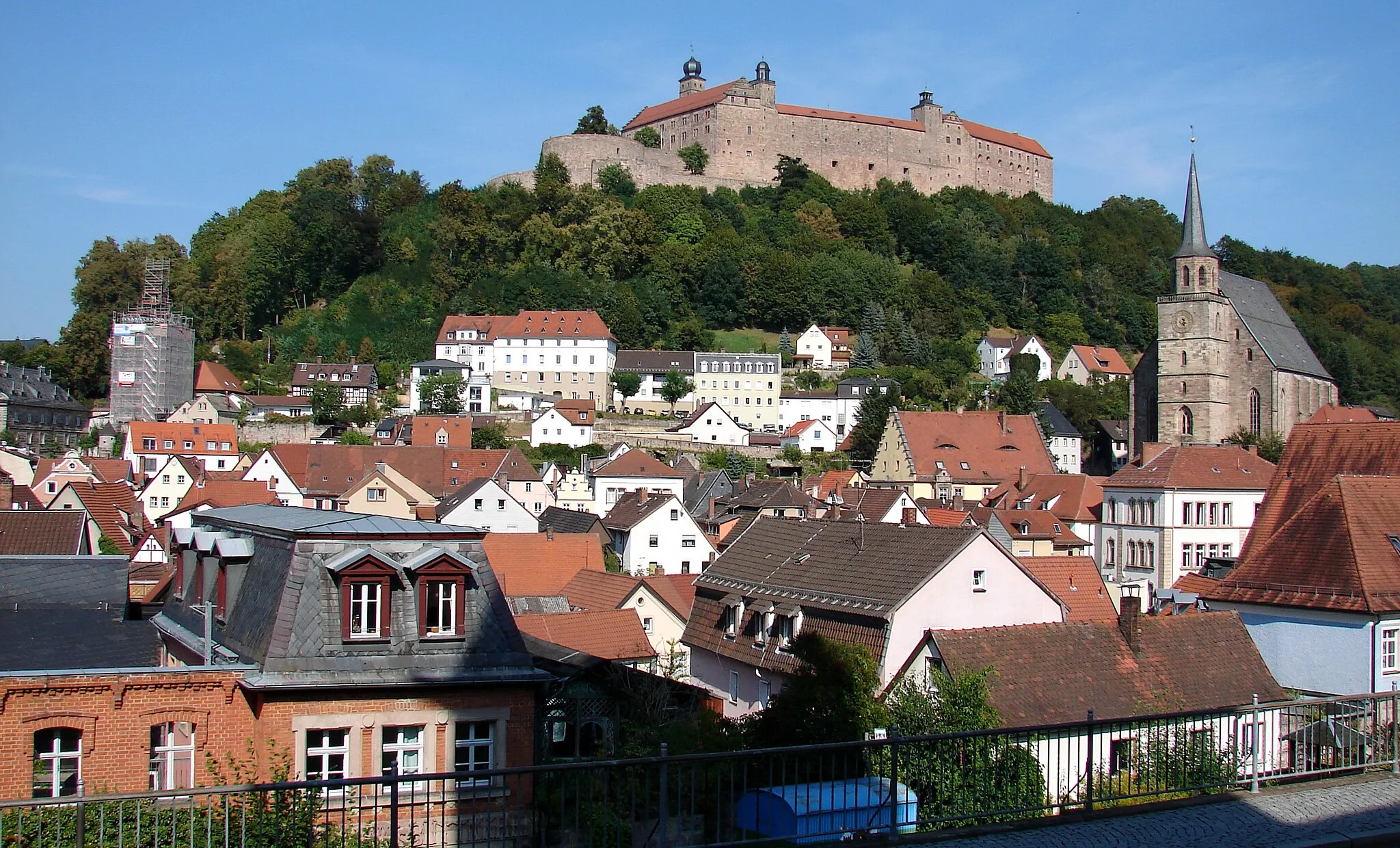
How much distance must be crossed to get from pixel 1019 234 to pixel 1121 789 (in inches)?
4631

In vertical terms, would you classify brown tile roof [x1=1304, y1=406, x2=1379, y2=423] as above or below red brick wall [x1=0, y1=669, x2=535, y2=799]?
above

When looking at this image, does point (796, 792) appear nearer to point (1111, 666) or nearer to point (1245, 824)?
point (1245, 824)

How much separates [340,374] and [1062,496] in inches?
2062

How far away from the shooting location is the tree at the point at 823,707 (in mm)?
15000

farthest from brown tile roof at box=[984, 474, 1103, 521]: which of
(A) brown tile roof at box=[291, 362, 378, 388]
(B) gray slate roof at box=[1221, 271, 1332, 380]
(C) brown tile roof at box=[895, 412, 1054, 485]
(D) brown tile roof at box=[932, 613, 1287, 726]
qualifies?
(A) brown tile roof at box=[291, 362, 378, 388]

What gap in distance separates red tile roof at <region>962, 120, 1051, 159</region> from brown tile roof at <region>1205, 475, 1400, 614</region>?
118 metres

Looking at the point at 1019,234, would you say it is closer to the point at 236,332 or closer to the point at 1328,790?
the point at 236,332

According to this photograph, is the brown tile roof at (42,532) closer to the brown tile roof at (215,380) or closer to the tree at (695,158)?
the brown tile roof at (215,380)

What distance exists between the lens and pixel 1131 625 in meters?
18.2

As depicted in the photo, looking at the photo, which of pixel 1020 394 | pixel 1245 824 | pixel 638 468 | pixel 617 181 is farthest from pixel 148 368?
pixel 1245 824

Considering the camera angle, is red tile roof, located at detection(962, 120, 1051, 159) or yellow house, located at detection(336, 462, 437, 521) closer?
yellow house, located at detection(336, 462, 437, 521)

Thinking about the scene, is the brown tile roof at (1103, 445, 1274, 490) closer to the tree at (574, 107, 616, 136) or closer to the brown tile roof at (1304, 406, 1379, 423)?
the brown tile roof at (1304, 406, 1379, 423)

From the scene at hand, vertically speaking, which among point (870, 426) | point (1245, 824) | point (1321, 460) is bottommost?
point (1245, 824)

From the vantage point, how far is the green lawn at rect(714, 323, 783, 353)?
98188 millimetres
